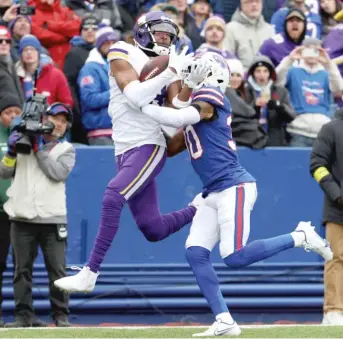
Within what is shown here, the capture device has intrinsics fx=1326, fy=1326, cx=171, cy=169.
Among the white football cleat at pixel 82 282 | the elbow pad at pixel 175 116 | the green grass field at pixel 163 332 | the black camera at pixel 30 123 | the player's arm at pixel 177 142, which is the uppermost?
the elbow pad at pixel 175 116

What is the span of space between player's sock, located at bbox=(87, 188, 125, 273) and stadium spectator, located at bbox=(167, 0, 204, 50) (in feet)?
16.8

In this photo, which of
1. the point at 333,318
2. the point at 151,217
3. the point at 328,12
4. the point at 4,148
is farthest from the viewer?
the point at 328,12

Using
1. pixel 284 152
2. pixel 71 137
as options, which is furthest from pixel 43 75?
pixel 284 152

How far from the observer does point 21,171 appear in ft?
35.0

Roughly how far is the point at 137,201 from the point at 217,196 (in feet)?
1.94

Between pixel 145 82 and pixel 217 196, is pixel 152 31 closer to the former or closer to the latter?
pixel 145 82

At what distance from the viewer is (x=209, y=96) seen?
8.47 metres

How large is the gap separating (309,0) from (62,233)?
5.01 m

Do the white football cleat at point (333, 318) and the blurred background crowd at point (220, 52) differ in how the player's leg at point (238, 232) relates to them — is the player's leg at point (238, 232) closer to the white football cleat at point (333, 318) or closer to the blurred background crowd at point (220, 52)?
the white football cleat at point (333, 318)

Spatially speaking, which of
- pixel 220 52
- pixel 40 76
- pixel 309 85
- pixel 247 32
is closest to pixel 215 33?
pixel 220 52

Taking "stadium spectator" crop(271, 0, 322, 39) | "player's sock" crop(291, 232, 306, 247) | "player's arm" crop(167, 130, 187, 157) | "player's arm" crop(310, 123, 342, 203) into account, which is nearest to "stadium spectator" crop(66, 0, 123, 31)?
"stadium spectator" crop(271, 0, 322, 39)

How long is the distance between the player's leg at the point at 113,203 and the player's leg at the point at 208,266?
46 centimetres

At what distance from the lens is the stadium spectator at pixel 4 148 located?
10.9m

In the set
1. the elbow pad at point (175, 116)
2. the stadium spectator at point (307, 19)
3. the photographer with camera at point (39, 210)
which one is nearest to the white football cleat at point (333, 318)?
the photographer with camera at point (39, 210)
